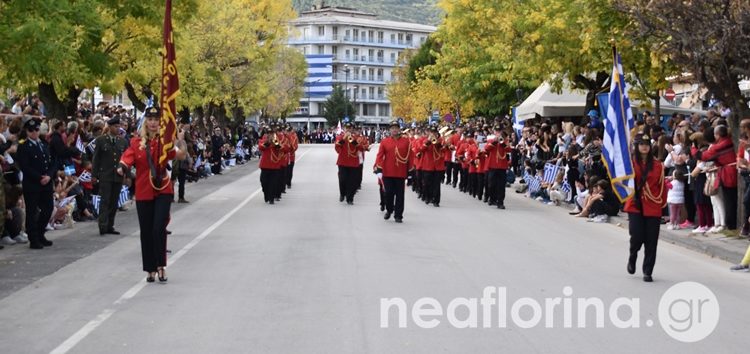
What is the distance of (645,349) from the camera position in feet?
27.6

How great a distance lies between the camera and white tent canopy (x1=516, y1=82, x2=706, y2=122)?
34.7 meters

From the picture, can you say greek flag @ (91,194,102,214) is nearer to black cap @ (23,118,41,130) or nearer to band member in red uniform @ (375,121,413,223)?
black cap @ (23,118,41,130)

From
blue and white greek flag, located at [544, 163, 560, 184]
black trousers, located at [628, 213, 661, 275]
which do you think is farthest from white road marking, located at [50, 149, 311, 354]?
blue and white greek flag, located at [544, 163, 560, 184]

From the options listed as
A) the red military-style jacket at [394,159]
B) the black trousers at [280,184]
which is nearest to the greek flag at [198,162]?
the black trousers at [280,184]

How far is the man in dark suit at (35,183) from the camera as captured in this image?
609 inches

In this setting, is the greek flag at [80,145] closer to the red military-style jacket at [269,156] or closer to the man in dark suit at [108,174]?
the man in dark suit at [108,174]

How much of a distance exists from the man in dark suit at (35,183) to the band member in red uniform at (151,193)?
3970 mm

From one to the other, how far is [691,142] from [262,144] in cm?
998

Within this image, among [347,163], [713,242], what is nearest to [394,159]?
[347,163]

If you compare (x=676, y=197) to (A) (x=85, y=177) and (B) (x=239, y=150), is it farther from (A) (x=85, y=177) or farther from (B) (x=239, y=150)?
(B) (x=239, y=150)

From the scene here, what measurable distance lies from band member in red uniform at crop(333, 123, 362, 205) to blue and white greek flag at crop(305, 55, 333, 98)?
395ft

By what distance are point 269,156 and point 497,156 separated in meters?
5.17

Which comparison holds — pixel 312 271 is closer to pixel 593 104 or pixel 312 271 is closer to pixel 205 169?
pixel 593 104

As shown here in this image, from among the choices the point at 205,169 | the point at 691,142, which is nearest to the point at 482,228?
the point at 691,142
